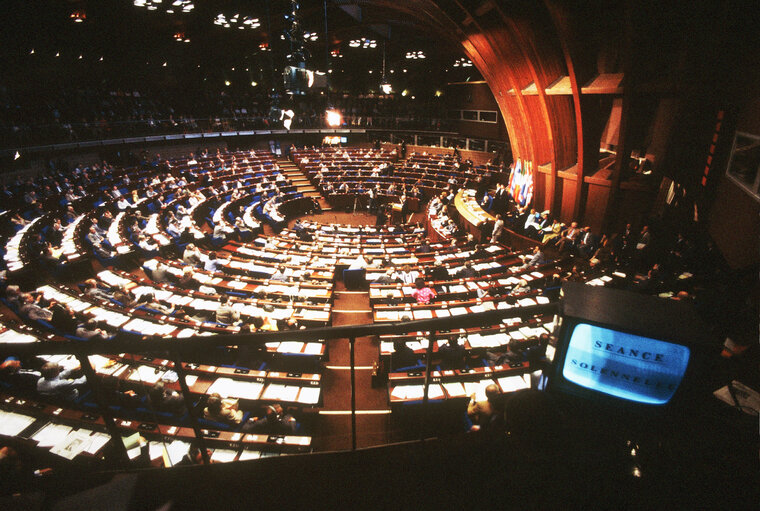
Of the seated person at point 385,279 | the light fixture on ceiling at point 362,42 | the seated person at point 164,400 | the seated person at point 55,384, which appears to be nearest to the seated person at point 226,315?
the seated person at point 164,400

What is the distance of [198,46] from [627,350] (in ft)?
112

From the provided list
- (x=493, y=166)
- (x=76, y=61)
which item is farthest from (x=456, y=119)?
(x=76, y=61)

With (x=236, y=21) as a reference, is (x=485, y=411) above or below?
below

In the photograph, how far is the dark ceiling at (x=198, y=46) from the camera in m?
17.0

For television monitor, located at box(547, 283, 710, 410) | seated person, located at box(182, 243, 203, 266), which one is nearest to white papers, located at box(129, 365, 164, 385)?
seated person, located at box(182, 243, 203, 266)

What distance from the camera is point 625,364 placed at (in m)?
2.30

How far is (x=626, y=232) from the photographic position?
11.9 m

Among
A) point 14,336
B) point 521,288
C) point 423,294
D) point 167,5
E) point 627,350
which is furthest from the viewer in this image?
point 167,5

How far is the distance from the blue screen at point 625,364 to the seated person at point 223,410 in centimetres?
538

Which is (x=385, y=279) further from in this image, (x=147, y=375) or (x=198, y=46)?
(x=198, y=46)

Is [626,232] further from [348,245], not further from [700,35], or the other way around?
[348,245]

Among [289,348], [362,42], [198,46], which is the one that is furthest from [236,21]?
[289,348]

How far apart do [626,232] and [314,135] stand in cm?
2868

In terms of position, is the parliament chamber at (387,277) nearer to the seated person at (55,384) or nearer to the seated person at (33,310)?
the seated person at (55,384)
